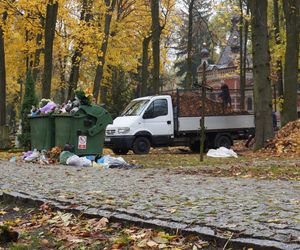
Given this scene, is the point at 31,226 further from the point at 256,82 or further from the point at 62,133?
the point at 256,82

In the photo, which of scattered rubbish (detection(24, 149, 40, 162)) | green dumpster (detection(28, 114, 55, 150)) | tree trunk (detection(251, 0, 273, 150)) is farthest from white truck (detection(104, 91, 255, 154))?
scattered rubbish (detection(24, 149, 40, 162))

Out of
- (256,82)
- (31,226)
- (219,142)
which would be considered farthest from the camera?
(219,142)

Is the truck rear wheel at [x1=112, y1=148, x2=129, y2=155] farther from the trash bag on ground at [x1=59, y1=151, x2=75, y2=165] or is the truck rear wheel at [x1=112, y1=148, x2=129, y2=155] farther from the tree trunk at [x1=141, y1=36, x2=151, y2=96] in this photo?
the tree trunk at [x1=141, y1=36, x2=151, y2=96]

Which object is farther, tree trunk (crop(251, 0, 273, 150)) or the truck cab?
the truck cab

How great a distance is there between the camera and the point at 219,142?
74.2ft

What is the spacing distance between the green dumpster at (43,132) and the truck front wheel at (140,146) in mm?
5659

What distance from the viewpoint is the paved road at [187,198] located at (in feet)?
15.2

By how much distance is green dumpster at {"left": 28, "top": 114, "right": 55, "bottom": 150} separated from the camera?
1527 cm

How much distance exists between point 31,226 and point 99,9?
26.8m

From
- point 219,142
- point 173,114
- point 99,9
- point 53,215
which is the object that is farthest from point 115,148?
point 53,215

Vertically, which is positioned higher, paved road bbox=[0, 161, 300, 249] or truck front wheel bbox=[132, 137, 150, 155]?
truck front wheel bbox=[132, 137, 150, 155]

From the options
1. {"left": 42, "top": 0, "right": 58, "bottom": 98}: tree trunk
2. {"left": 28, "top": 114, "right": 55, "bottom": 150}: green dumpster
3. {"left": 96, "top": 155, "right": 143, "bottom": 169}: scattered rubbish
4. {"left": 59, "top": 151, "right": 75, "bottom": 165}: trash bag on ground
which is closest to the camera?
{"left": 96, "top": 155, "right": 143, "bottom": 169}: scattered rubbish

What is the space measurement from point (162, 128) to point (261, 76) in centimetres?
502

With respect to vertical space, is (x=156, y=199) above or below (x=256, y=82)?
below
